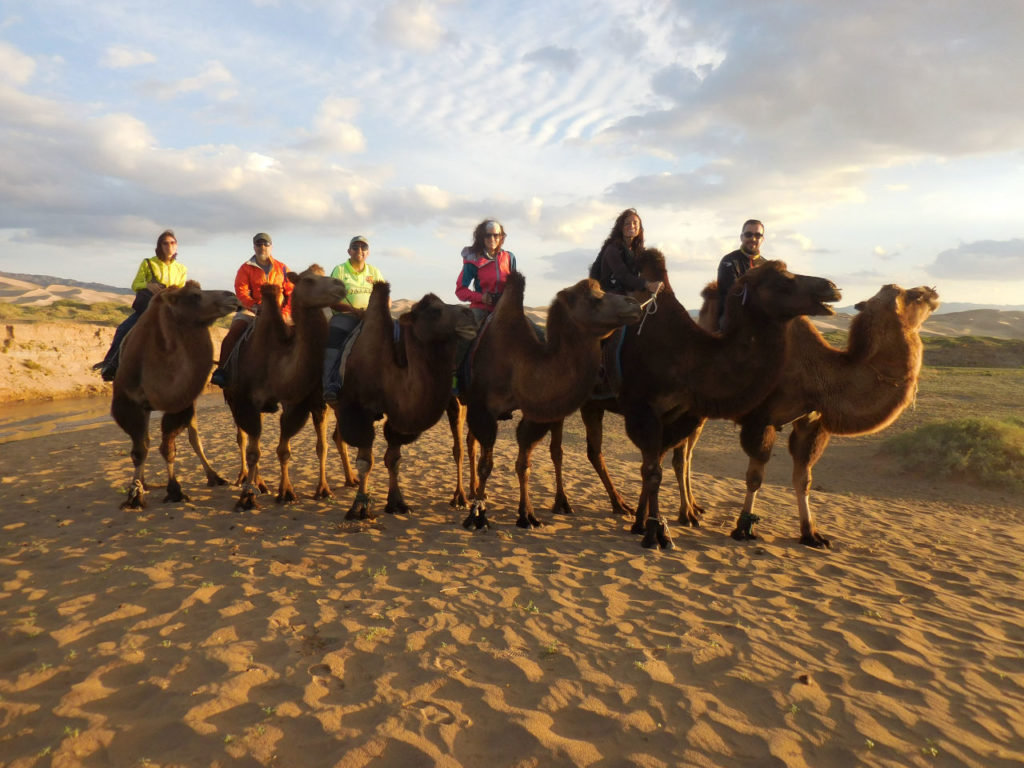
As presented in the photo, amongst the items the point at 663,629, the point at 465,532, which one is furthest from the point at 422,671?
the point at 465,532

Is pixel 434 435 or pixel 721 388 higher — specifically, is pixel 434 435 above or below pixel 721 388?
below

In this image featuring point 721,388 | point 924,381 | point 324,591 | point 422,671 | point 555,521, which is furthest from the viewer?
point 924,381

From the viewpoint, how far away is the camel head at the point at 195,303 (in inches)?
258

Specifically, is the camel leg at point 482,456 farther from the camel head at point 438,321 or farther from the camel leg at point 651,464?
the camel leg at point 651,464

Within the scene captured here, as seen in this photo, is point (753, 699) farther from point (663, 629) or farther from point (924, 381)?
point (924, 381)

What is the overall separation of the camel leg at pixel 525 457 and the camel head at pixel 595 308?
123 cm

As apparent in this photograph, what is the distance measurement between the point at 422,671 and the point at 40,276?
204 metres

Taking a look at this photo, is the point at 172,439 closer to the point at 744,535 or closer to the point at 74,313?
the point at 744,535

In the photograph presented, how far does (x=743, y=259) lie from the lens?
700cm

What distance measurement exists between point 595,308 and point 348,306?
9.69 ft

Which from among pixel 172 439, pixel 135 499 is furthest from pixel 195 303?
pixel 135 499

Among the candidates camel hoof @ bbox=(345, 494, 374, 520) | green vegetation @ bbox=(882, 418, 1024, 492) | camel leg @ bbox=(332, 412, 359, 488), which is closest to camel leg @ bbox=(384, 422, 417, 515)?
camel hoof @ bbox=(345, 494, 374, 520)

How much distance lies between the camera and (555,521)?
23.3 feet

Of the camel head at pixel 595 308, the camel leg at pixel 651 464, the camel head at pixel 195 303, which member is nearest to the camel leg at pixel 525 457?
the camel leg at pixel 651 464
